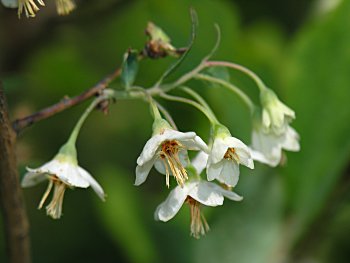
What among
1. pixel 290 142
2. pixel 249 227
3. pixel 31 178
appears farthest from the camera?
pixel 249 227

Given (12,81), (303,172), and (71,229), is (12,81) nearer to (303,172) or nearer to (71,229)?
(71,229)

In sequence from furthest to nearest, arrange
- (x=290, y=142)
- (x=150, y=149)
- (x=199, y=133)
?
1. (x=199, y=133)
2. (x=290, y=142)
3. (x=150, y=149)

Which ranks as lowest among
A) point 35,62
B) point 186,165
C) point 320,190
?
point 35,62

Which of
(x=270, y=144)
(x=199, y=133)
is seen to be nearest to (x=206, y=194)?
(x=270, y=144)

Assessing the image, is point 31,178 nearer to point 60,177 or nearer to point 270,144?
point 60,177

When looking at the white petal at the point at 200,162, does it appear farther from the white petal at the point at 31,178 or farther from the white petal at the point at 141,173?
the white petal at the point at 31,178

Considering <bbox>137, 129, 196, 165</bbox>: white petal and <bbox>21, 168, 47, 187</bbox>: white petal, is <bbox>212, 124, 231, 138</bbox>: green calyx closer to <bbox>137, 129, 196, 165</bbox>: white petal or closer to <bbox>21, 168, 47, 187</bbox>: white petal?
<bbox>137, 129, 196, 165</bbox>: white petal

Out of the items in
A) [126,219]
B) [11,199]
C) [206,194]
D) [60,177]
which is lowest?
[126,219]

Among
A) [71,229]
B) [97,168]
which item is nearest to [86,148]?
[97,168]
